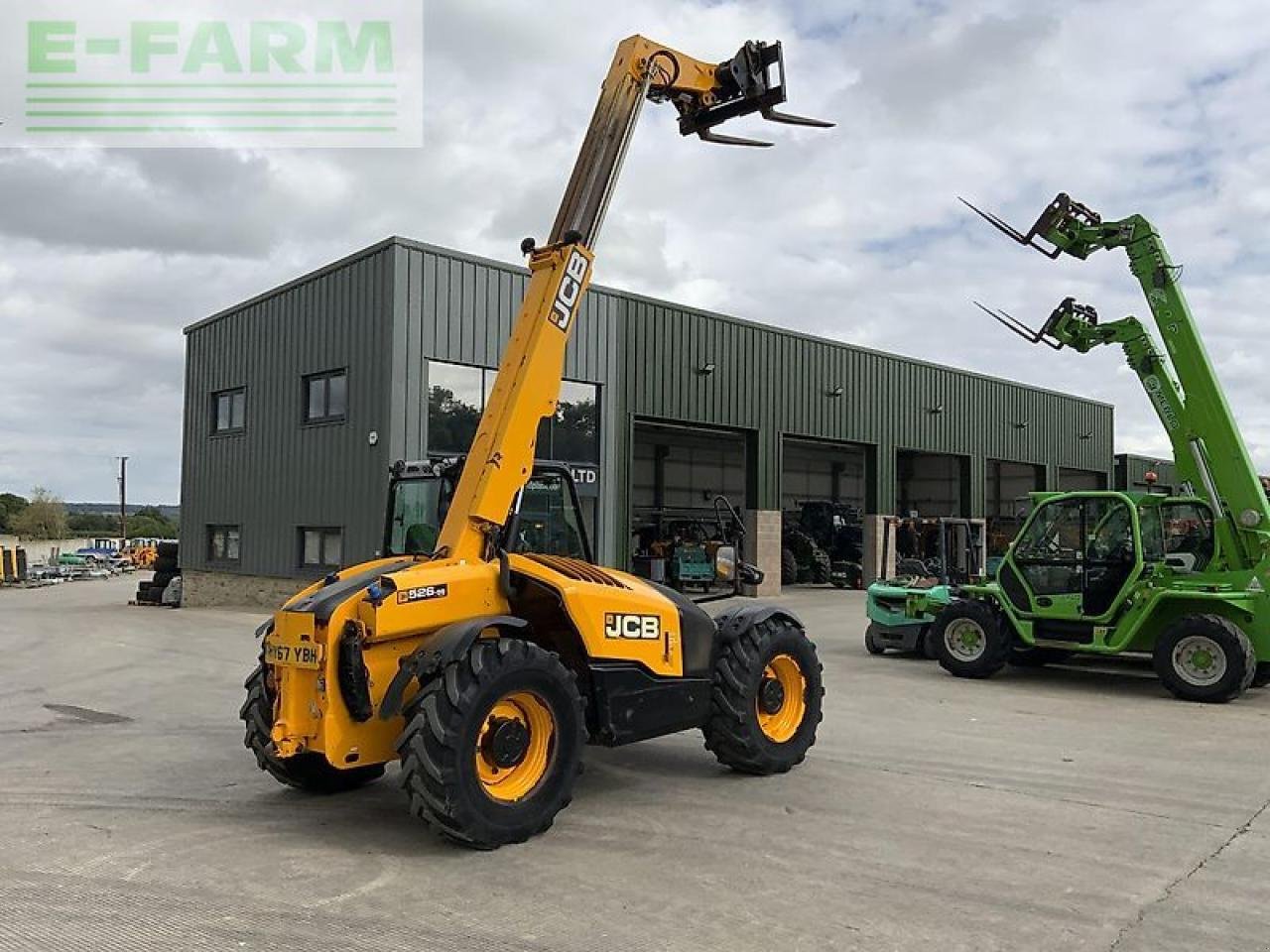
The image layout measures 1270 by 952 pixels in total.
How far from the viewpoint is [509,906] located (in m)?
4.70

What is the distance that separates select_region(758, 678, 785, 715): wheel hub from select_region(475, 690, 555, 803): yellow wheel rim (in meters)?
1.99

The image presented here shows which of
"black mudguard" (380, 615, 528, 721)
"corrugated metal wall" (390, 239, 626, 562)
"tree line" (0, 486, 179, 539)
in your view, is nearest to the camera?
"black mudguard" (380, 615, 528, 721)

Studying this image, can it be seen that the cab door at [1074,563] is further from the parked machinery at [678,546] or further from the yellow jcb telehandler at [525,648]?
the parked machinery at [678,546]

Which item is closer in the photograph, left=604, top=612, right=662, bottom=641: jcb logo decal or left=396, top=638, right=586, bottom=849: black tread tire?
left=396, top=638, right=586, bottom=849: black tread tire

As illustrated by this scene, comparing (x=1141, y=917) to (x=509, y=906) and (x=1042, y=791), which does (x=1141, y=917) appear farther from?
(x=509, y=906)

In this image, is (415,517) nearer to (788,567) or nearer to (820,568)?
(788,567)

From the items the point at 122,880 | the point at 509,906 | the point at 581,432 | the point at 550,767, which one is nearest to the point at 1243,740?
the point at 550,767

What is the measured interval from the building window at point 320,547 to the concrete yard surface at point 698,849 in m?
10.4

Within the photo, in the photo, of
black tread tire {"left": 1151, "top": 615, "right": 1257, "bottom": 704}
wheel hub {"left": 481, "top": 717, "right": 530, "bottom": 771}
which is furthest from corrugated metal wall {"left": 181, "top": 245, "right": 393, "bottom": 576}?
wheel hub {"left": 481, "top": 717, "right": 530, "bottom": 771}

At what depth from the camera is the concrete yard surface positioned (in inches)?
176

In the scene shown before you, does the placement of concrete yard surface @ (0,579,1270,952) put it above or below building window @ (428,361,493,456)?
below

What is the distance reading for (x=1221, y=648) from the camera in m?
10.4

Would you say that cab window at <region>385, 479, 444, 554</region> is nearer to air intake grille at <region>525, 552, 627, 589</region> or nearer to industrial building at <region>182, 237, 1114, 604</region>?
air intake grille at <region>525, 552, 627, 589</region>

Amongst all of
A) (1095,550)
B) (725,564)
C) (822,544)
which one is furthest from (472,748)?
(822,544)
